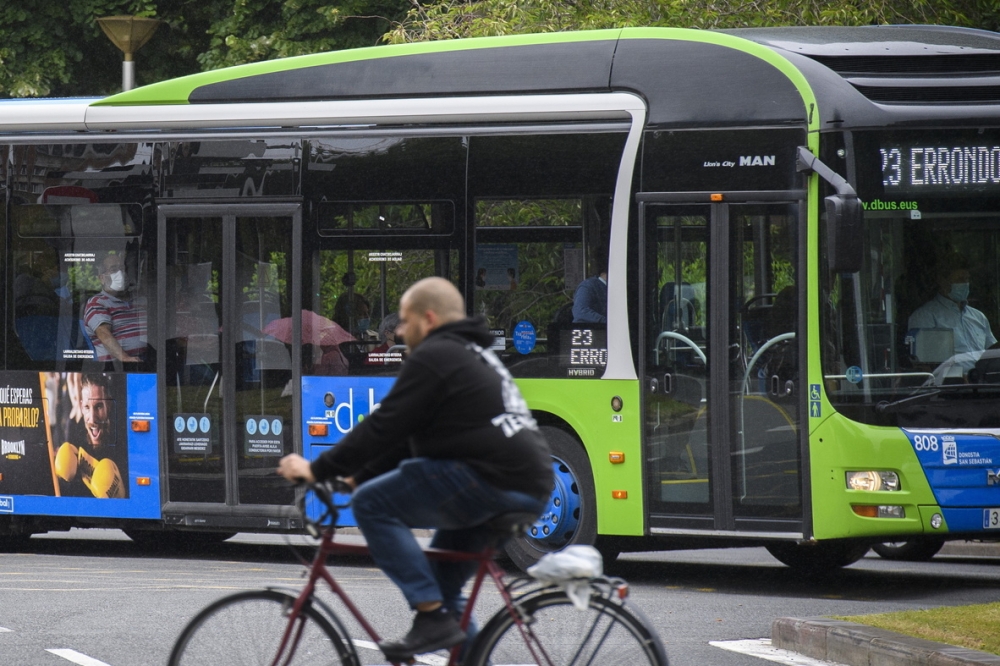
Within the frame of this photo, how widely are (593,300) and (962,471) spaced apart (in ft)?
8.36

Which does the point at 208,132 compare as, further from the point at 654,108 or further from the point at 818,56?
the point at 818,56

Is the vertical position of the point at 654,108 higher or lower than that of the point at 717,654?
higher

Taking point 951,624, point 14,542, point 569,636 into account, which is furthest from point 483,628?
point 14,542

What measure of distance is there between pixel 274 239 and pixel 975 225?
189 inches

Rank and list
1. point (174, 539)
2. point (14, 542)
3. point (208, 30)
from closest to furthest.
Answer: point (14, 542) → point (174, 539) → point (208, 30)

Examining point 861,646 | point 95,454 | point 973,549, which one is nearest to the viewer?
point 861,646

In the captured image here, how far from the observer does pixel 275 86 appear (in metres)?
12.1

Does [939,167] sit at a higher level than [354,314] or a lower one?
higher

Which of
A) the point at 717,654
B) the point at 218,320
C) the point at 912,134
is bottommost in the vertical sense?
the point at 717,654

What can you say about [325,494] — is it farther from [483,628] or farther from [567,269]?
[567,269]

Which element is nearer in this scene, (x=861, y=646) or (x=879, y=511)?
(x=861, y=646)

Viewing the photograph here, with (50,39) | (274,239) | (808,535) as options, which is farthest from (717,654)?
(50,39)

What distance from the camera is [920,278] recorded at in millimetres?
10266

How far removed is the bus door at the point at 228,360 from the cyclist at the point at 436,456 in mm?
6417
